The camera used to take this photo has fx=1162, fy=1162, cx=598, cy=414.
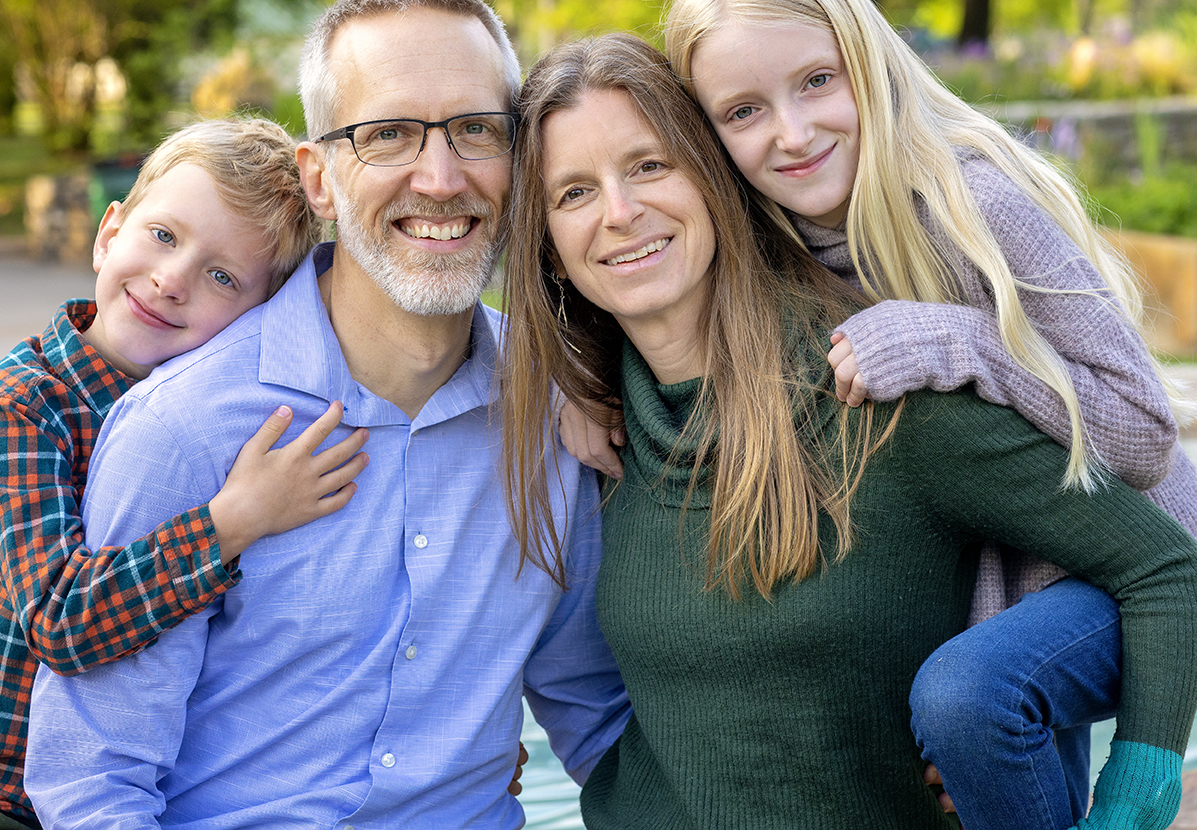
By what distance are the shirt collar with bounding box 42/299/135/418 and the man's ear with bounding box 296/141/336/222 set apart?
22.2 inches

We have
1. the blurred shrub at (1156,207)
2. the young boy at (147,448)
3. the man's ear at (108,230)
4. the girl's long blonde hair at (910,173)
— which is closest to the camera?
the young boy at (147,448)

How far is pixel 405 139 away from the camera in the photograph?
8.00 ft

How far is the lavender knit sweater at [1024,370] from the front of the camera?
6.73 feet

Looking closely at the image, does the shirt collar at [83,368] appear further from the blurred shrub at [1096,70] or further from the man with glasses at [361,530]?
the blurred shrub at [1096,70]

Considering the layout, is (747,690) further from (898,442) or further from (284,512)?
(284,512)

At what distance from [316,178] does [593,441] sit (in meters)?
0.86

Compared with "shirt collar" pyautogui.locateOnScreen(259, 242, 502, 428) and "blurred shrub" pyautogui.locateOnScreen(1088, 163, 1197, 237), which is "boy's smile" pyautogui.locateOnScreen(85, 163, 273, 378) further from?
"blurred shrub" pyautogui.locateOnScreen(1088, 163, 1197, 237)

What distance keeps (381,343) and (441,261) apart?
23 centimetres

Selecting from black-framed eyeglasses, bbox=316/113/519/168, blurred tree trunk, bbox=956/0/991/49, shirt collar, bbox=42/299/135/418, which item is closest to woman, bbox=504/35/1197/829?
black-framed eyeglasses, bbox=316/113/519/168

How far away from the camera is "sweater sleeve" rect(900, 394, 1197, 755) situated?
6.56 feet

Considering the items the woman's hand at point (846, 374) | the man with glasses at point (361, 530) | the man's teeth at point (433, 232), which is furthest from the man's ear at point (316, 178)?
the woman's hand at point (846, 374)

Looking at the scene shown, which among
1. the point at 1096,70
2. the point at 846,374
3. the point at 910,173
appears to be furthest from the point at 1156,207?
the point at 846,374

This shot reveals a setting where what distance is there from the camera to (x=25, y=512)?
2197mm

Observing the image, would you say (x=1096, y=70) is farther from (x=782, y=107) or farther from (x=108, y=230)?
(x=108, y=230)
